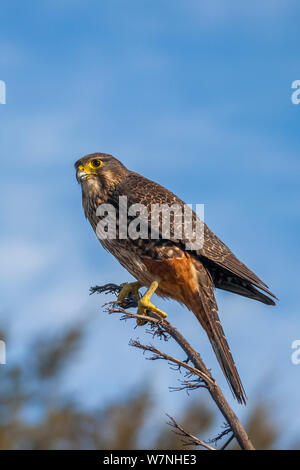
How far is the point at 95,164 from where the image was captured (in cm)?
618

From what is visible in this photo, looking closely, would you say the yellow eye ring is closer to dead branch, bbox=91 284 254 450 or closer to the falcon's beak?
the falcon's beak

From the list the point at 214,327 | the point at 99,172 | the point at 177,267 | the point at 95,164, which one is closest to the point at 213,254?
the point at 177,267

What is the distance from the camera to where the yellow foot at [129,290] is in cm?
577

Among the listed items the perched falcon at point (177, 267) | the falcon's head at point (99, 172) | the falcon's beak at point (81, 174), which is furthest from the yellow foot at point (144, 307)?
the falcon's beak at point (81, 174)

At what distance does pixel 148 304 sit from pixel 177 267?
1.30 ft

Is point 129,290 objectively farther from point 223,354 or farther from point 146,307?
point 223,354

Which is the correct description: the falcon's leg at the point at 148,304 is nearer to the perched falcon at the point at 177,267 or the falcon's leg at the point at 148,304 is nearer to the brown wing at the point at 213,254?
the perched falcon at the point at 177,267

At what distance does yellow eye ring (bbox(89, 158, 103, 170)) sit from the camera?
242 inches

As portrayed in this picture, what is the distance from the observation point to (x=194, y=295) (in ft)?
18.1

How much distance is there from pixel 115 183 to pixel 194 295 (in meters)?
1.31

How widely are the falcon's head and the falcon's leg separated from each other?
1.06 meters

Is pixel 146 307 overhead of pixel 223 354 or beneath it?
overhead
